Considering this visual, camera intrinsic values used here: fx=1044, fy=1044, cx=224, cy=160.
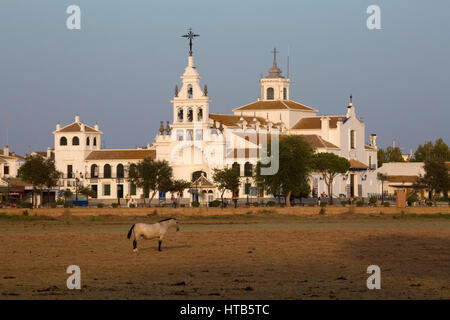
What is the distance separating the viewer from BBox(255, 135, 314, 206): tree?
97875 millimetres

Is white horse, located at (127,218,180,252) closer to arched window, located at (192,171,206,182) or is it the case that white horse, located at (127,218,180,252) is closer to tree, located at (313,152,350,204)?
tree, located at (313,152,350,204)

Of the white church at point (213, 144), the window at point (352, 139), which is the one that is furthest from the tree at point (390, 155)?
the window at point (352, 139)

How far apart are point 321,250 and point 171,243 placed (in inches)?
281

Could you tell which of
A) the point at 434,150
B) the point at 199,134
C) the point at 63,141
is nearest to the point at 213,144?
the point at 199,134

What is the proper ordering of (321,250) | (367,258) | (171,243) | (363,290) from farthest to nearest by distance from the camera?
(171,243), (321,250), (367,258), (363,290)

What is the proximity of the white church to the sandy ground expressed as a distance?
54750 mm

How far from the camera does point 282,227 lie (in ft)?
195

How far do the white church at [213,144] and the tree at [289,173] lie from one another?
7.11 m

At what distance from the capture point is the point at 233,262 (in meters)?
36.2

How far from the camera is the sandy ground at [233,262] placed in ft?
92.5
